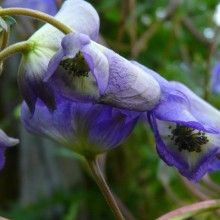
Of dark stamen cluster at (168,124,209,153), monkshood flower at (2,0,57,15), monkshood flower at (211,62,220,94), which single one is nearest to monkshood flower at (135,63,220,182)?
dark stamen cluster at (168,124,209,153)

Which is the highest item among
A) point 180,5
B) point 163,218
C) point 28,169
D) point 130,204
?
point 163,218

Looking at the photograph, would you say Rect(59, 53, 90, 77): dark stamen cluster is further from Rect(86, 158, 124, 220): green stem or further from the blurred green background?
the blurred green background

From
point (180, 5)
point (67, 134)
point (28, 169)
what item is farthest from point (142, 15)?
point (67, 134)

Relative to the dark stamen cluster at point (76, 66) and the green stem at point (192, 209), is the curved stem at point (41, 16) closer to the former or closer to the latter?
the dark stamen cluster at point (76, 66)

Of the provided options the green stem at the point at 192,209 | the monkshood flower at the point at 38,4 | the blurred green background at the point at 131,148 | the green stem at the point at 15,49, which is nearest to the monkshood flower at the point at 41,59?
the green stem at the point at 15,49

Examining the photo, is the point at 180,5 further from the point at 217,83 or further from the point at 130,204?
the point at 130,204
